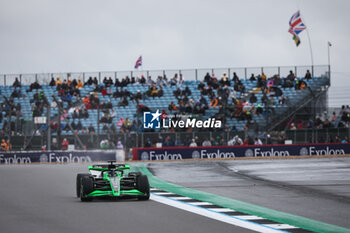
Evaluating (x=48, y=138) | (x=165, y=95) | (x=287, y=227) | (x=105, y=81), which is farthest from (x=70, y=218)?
(x=105, y=81)

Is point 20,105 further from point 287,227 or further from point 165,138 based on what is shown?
point 287,227

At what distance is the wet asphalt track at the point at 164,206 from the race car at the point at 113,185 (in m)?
0.19

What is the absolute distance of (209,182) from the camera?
16.7 meters

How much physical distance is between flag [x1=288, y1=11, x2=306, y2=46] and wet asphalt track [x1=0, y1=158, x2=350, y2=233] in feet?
84.3

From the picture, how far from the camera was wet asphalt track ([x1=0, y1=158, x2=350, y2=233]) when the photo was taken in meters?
7.82

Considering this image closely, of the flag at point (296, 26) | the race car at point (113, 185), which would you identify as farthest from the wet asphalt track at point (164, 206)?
the flag at point (296, 26)

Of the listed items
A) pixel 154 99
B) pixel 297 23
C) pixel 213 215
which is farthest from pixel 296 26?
pixel 213 215

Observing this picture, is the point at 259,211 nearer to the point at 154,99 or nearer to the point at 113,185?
the point at 113,185

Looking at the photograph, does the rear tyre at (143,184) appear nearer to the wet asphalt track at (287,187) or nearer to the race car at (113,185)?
the race car at (113,185)

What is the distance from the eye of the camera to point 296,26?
4322 centimetres

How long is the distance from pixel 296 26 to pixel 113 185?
3432 centimetres

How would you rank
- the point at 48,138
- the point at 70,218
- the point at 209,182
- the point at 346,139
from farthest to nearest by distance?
the point at 346,139 → the point at 48,138 → the point at 209,182 → the point at 70,218

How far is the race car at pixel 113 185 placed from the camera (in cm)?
1118

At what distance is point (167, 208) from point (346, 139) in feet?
76.1
